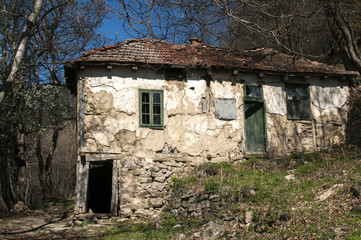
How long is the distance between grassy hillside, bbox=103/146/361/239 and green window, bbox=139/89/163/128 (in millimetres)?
2264

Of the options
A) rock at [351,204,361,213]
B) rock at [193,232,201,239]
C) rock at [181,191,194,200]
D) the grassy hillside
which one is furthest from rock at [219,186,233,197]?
rock at [351,204,361,213]

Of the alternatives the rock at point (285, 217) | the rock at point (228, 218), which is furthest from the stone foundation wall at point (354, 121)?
the rock at point (285, 217)

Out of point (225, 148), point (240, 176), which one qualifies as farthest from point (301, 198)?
point (225, 148)

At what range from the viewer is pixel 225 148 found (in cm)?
1470

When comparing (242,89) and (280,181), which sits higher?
(242,89)

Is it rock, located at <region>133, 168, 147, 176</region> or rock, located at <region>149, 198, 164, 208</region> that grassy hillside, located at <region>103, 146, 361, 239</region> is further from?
rock, located at <region>133, 168, 147, 176</region>

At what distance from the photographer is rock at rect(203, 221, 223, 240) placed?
31.1 feet

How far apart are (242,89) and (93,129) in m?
5.89

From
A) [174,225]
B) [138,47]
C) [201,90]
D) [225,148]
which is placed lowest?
[174,225]

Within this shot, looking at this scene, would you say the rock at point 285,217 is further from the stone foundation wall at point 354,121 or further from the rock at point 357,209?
the stone foundation wall at point 354,121

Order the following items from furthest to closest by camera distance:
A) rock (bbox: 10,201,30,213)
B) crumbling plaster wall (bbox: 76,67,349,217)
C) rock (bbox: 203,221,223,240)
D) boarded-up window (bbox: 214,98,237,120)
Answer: rock (bbox: 10,201,30,213)
boarded-up window (bbox: 214,98,237,120)
crumbling plaster wall (bbox: 76,67,349,217)
rock (bbox: 203,221,223,240)

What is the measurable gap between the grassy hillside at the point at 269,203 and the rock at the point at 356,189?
0.10m

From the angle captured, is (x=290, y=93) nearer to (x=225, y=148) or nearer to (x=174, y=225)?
(x=225, y=148)

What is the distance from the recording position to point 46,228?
12.3 m
